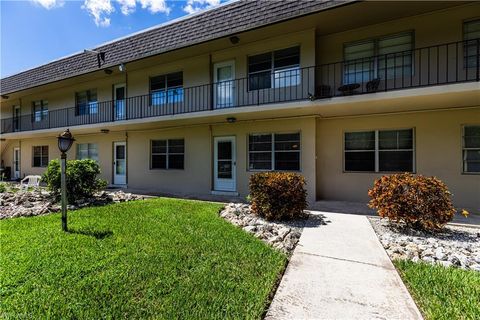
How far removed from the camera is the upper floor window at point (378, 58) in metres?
8.56

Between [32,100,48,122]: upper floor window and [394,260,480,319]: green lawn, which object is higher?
[32,100,48,122]: upper floor window

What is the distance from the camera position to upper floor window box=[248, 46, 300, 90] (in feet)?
31.8

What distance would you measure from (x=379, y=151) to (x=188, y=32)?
8.69 metres

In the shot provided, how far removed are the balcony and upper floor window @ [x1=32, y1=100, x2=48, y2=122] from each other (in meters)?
7.79

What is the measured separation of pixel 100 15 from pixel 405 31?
12581 millimetres

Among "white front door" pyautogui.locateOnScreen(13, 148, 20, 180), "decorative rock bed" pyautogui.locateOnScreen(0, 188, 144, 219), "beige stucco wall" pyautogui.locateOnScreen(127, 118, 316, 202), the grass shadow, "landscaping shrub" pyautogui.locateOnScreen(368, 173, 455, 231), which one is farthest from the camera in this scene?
"white front door" pyautogui.locateOnScreen(13, 148, 20, 180)

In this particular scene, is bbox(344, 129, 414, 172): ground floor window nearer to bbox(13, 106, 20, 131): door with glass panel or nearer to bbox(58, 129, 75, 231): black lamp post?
bbox(58, 129, 75, 231): black lamp post

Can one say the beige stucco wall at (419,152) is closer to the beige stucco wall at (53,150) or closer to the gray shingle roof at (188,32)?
the gray shingle roof at (188,32)

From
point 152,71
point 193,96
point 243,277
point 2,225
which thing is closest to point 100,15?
point 152,71

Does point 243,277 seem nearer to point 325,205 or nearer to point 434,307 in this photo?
point 434,307

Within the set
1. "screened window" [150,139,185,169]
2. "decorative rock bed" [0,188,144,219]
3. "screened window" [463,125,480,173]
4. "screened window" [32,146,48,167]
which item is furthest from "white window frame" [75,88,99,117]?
"screened window" [463,125,480,173]

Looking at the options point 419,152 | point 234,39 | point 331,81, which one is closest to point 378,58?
point 331,81

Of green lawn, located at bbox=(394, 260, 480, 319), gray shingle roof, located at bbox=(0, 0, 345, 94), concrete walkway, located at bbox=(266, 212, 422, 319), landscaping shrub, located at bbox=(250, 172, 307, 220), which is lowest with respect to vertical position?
concrete walkway, located at bbox=(266, 212, 422, 319)

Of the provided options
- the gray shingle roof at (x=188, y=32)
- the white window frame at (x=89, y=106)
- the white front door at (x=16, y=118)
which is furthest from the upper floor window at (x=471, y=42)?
the white front door at (x=16, y=118)
